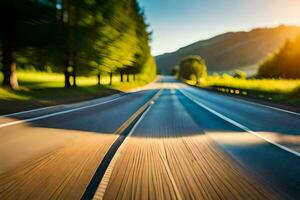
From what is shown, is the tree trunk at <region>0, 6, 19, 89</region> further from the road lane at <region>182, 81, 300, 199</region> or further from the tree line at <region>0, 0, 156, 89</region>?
the road lane at <region>182, 81, 300, 199</region>

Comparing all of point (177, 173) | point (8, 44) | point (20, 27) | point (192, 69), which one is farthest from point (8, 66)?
point (192, 69)

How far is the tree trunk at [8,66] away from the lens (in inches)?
852

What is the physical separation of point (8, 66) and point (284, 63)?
203 ft

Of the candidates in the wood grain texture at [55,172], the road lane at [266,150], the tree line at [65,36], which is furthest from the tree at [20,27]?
the wood grain texture at [55,172]

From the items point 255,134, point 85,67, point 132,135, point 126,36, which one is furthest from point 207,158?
point 126,36

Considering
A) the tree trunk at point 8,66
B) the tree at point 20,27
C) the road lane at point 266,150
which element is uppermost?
the tree at point 20,27

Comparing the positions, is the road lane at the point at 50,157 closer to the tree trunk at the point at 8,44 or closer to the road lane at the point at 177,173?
the road lane at the point at 177,173

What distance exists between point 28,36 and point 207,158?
18630 mm

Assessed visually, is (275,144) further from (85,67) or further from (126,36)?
(126,36)

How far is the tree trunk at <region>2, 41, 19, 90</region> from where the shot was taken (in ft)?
71.0

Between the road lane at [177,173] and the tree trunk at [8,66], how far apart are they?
15.8 m

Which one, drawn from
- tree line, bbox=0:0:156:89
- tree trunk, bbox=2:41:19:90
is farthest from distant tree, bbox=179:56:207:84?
tree trunk, bbox=2:41:19:90

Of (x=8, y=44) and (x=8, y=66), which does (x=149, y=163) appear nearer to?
(x=8, y=66)

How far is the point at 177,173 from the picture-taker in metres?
5.40
